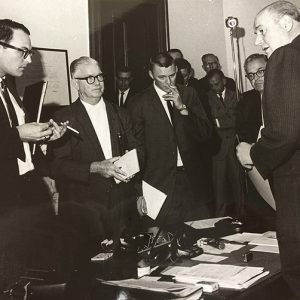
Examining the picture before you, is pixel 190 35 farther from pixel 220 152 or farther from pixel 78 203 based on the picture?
pixel 78 203


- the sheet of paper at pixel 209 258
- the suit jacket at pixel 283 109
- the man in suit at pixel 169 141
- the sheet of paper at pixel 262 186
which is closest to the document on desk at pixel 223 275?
the sheet of paper at pixel 209 258

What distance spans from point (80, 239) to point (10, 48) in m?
1.27

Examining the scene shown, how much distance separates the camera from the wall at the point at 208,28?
18.4ft

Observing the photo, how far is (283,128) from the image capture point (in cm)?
174

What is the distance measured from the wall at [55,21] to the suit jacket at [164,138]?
75cm

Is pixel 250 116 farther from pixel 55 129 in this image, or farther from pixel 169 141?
pixel 55 129

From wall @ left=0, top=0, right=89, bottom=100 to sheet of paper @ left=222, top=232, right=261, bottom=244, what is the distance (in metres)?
2.05

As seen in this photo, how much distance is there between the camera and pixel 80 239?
305 centimetres

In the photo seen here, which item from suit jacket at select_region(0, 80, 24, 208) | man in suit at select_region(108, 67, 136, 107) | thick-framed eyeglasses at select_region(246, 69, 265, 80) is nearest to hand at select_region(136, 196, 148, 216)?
suit jacket at select_region(0, 80, 24, 208)

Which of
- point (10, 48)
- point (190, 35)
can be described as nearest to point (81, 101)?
point (10, 48)

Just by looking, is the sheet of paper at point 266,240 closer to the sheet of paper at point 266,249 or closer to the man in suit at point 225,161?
the sheet of paper at point 266,249

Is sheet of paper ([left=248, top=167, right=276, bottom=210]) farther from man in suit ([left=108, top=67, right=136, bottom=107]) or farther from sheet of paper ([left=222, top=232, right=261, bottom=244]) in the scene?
man in suit ([left=108, top=67, right=136, bottom=107])

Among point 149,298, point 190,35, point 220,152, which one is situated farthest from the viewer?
point 190,35

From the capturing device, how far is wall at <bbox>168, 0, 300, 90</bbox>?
5594mm
